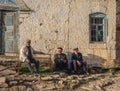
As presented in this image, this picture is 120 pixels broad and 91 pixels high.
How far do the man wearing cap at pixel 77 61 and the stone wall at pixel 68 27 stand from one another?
80 cm

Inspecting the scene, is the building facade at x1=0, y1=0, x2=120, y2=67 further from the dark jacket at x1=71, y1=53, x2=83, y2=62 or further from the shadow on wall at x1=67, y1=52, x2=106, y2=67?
the dark jacket at x1=71, y1=53, x2=83, y2=62

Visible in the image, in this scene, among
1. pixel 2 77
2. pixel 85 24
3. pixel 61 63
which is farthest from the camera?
pixel 85 24

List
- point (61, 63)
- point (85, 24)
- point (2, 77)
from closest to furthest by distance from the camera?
1. point (2, 77)
2. point (61, 63)
3. point (85, 24)

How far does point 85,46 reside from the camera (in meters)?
18.1

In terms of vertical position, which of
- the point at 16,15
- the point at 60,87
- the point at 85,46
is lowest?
the point at 60,87

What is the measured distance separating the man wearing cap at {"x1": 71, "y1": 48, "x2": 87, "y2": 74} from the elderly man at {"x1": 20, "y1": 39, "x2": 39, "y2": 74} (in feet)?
5.39

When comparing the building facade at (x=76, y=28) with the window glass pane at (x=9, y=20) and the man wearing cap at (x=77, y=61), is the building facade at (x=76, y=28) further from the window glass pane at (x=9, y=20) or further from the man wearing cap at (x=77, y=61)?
the man wearing cap at (x=77, y=61)

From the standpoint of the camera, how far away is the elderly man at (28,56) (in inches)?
628

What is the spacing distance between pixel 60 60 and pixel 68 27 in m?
1.73

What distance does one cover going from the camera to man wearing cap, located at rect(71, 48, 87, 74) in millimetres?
16938

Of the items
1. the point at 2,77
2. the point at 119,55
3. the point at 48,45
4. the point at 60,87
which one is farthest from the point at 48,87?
the point at 119,55

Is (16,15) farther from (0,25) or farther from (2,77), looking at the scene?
(2,77)

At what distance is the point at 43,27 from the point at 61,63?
6.10 ft

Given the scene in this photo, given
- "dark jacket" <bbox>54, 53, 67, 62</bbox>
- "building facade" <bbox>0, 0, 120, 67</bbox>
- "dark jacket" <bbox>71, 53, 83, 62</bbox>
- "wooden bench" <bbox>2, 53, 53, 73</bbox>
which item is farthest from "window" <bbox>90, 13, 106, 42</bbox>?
"wooden bench" <bbox>2, 53, 53, 73</bbox>
